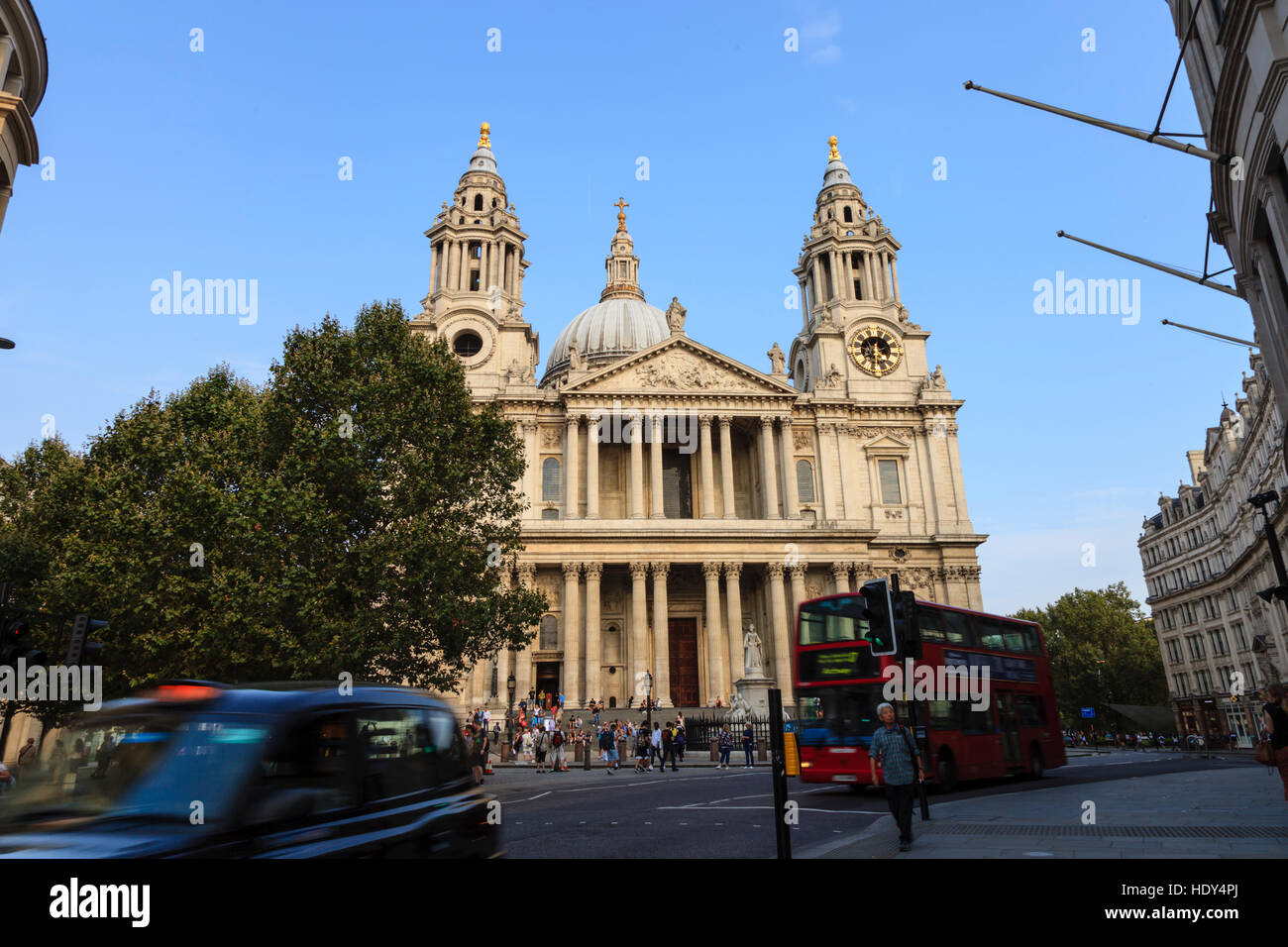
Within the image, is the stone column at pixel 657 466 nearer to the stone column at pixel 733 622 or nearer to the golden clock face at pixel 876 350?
the stone column at pixel 733 622

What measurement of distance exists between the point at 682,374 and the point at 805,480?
1014 centimetres

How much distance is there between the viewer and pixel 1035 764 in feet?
65.6

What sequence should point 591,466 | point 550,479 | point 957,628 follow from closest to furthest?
1. point 957,628
2. point 591,466
3. point 550,479

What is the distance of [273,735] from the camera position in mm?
Answer: 4664

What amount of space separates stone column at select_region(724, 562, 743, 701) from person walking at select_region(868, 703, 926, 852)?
100 feet

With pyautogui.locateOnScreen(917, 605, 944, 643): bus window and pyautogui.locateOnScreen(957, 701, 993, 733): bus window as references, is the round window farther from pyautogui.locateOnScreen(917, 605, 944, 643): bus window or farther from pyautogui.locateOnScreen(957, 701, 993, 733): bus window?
pyautogui.locateOnScreen(957, 701, 993, 733): bus window

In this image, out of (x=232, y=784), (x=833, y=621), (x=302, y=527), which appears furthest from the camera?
(x=302, y=527)

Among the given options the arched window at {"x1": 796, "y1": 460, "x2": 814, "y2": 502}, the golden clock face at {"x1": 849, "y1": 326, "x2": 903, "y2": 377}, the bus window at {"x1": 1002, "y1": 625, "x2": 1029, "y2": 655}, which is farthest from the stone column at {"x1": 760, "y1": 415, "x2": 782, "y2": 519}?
the bus window at {"x1": 1002, "y1": 625, "x2": 1029, "y2": 655}

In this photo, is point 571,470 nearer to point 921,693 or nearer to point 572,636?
point 572,636

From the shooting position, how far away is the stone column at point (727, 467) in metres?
43.8

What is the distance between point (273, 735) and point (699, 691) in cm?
4108

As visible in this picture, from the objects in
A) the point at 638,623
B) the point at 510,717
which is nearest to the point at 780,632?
the point at 638,623

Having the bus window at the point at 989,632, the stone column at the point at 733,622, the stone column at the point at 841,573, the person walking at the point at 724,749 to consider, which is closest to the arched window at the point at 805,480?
the stone column at the point at 841,573

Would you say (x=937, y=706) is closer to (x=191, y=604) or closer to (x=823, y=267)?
(x=191, y=604)
